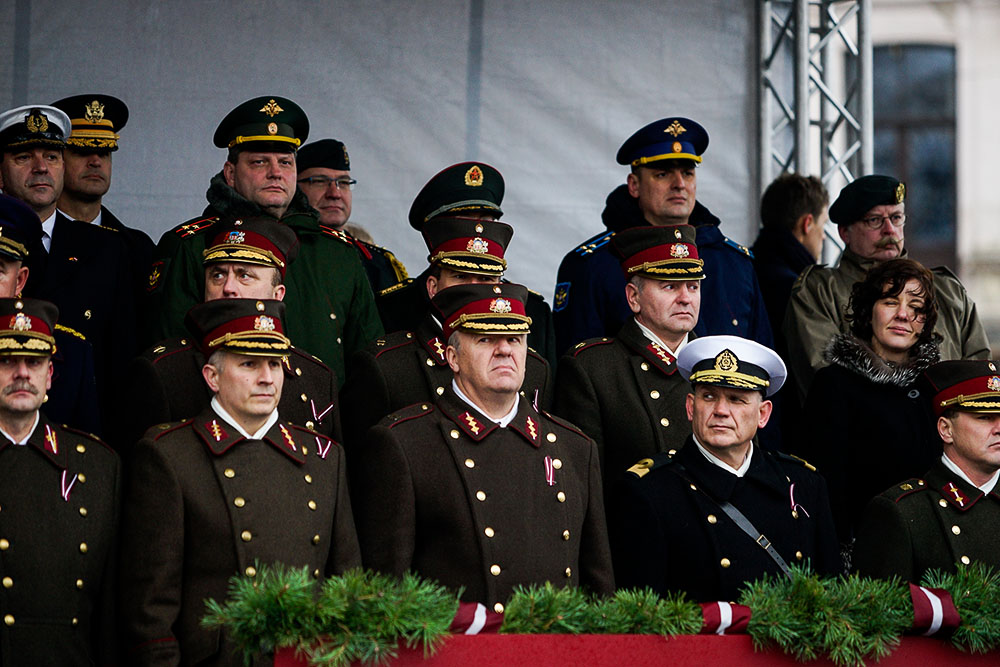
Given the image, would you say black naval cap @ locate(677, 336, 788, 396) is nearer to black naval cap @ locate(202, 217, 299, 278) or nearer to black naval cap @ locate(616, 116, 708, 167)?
black naval cap @ locate(202, 217, 299, 278)

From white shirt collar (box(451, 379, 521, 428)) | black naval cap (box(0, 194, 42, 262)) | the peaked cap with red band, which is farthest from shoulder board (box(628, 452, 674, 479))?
black naval cap (box(0, 194, 42, 262))

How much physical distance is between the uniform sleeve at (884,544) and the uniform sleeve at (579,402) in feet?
2.98

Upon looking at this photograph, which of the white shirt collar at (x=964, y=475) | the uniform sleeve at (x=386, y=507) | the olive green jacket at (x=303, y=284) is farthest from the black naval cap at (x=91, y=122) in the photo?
the white shirt collar at (x=964, y=475)

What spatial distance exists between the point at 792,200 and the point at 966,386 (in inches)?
92.7

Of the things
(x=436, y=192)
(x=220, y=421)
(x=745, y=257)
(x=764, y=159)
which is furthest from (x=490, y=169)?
(x=220, y=421)

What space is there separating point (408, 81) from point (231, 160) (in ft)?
6.18

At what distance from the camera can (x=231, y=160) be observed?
6094 millimetres

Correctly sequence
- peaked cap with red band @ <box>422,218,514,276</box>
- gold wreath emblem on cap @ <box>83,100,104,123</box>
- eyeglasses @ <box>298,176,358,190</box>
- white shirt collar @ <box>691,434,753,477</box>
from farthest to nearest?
1. eyeglasses @ <box>298,176,358,190</box>
2. gold wreath emblem on cap @ <box>83,100,104,123</box>
3. peaked cap with red band @ <box>422,218,514,276</box>
4. white shirt collar @ <box>691,434,753,477</box>

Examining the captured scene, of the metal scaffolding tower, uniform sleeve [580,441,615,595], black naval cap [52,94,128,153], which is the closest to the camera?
uniform sleeve [580,441,615,595]

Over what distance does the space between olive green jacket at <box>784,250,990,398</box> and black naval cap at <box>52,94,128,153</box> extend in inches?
113

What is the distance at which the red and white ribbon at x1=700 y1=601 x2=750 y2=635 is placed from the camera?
3705mm

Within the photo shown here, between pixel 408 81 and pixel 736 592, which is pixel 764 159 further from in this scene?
pixel 736 592

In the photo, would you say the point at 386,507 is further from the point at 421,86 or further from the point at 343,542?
the point at 421,86

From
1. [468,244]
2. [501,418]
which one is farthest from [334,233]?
[501,418]
